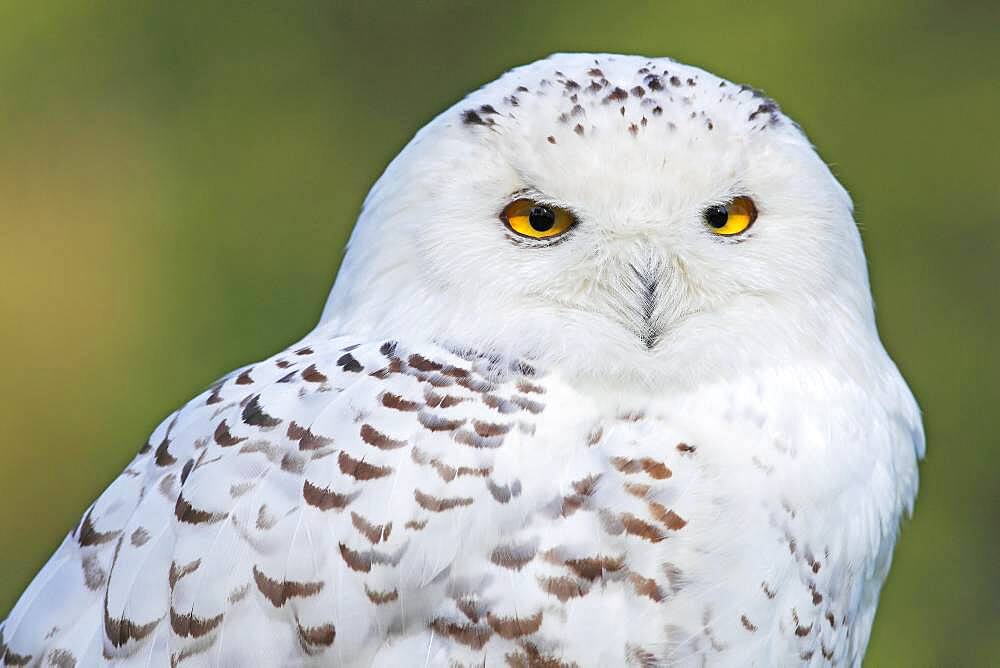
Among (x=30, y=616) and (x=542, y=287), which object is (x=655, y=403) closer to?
(x=542, y=287)

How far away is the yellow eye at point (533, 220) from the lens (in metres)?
2.03

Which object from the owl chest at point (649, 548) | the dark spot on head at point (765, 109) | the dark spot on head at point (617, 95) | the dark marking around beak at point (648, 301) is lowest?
the owl chest at point (649, 548)

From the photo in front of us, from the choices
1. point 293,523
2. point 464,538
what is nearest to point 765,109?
point 464,538

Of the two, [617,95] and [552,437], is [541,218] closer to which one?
[617,95]

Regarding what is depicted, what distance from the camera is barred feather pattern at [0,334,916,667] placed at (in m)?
1.80

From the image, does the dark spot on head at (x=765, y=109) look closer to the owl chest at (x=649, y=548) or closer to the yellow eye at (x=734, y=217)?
the yellow eye at (x=734, y=217)

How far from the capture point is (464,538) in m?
1.82

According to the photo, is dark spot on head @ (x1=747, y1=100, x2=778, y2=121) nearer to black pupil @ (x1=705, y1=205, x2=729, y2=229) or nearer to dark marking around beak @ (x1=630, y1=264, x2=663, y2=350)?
black pupil @ (x1=705, y1=205, x2=729, y2=229)

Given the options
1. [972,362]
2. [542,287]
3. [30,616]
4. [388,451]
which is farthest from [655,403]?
[972,362]

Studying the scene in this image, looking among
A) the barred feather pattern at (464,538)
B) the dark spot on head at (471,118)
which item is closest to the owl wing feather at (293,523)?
the barred feather pattern at (464,538)

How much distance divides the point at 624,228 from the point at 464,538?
0.51 metres

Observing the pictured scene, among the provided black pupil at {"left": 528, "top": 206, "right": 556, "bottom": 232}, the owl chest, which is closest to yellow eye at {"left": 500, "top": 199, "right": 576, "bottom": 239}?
black pupil at {"left": 528, "top": 206, "right": 556, "bottom": 232}

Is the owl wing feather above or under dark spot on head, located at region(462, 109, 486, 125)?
under

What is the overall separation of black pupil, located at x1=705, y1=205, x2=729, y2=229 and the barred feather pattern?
247mm
